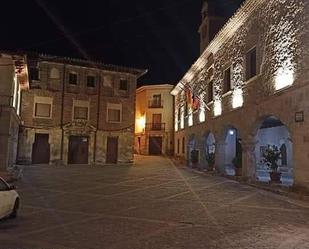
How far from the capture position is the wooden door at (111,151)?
30.8 m

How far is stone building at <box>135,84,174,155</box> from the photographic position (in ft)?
147

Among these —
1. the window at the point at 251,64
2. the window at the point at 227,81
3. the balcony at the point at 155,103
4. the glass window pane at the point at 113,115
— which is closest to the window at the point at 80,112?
the glass window pane at the point at 113,115

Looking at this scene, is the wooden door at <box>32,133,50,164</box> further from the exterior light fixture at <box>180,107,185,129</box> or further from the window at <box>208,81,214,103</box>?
the window at <box>208,81,214,103</box>

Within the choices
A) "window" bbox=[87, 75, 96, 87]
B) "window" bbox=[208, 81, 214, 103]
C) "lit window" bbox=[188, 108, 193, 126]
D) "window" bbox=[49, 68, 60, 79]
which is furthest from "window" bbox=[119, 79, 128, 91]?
"window" bbox=[208, 81, 214, 103]

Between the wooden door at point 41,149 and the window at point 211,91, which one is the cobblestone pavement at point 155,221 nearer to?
the window at point 211,91

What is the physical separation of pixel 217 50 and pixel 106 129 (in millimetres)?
13644

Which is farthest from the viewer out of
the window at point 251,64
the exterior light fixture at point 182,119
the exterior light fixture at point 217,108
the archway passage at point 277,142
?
the exterior light fixture at point 182,119

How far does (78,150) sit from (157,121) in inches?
688

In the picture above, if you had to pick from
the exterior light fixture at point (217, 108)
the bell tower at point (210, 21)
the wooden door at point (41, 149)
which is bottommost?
the wooden door at point (41, 149)

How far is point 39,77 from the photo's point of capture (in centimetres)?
2881

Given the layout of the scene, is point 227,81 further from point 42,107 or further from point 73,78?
point 42,107

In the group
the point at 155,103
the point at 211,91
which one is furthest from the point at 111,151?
the point at 155,103

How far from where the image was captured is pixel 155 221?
768cm

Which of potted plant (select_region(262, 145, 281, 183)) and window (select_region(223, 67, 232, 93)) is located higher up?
window (select_region(223, 67, 232, 93))
